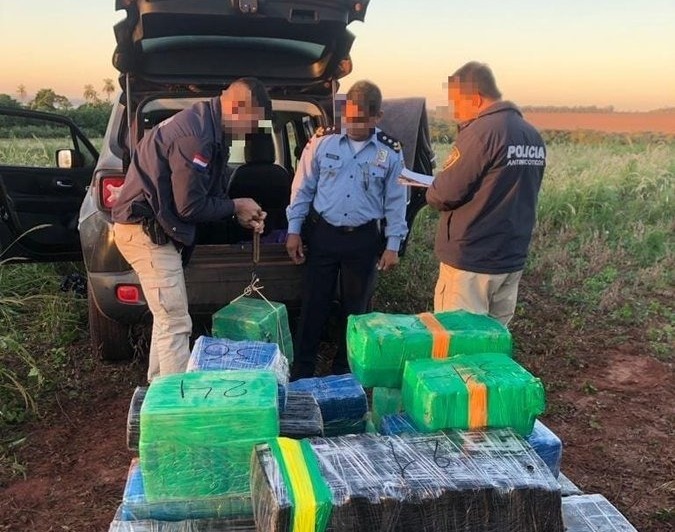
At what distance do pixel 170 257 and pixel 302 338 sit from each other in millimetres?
977

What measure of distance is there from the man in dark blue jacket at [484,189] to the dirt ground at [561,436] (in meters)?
0.97

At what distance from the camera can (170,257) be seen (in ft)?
9.97

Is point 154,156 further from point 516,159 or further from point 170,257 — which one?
point 516,159

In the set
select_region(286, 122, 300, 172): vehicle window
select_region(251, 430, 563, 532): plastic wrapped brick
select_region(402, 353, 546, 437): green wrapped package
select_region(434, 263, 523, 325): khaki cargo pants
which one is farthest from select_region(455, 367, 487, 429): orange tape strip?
select_region(286, 122, 300, 172): vehicle window

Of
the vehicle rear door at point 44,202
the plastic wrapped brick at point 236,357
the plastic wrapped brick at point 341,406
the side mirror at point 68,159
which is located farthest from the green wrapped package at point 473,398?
the side mirror at point 68,159

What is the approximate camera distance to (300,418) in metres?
2.07

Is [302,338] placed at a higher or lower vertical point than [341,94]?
lower

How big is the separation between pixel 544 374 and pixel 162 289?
8.11ft

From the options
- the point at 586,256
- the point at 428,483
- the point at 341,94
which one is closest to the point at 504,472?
the point at 428,483

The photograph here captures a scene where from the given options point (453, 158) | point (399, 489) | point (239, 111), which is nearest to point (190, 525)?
point (399, 489)

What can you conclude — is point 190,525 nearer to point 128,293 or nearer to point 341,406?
point 341,406

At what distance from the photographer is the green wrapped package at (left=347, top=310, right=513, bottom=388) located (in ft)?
7.32

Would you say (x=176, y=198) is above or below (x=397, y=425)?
above

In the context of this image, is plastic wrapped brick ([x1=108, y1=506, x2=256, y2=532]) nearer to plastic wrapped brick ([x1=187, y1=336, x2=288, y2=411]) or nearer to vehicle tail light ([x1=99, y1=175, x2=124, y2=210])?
plastic wrapped brick ([x1=187, y1=336, x2=288, y2=411])
